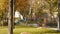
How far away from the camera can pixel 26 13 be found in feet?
134

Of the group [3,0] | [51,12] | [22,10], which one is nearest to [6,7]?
[3,0]

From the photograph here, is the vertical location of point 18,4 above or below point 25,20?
above

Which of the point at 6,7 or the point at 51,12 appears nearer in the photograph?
the point at 6,7

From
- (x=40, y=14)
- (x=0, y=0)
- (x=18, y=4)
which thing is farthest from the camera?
(x=40, y=14)

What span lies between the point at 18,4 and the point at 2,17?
3.70 meters

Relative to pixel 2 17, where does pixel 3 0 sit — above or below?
above

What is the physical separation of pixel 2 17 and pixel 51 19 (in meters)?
7.95

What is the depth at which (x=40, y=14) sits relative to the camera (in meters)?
39.8

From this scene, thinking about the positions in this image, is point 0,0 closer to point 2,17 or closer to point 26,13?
point 2,17

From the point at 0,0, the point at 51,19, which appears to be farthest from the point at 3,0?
the point at 51,19

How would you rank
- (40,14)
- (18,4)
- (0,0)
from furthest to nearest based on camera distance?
1. (40,14)
2. (18,4)
3. (0,0)

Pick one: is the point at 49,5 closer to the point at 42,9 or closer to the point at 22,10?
the point at 42,9

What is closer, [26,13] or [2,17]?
[2,17]

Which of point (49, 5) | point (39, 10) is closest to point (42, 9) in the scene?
point (39, 10)
